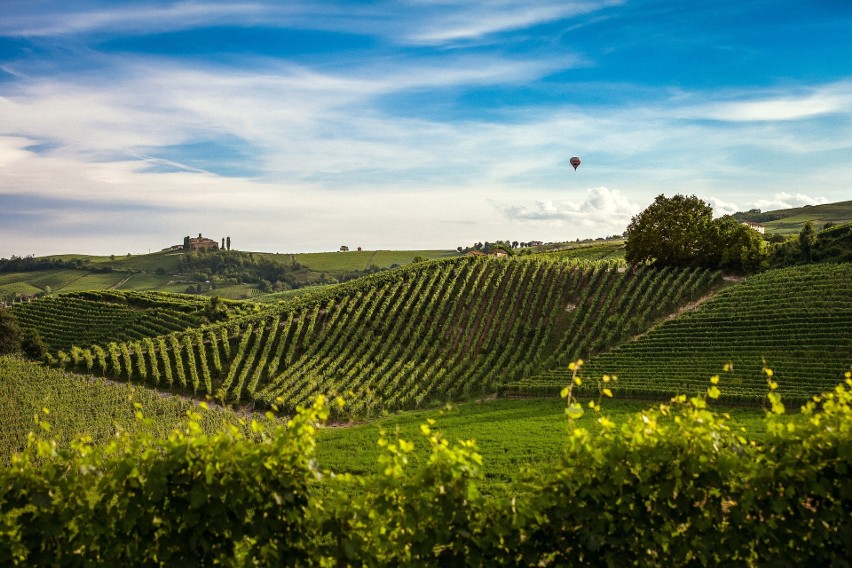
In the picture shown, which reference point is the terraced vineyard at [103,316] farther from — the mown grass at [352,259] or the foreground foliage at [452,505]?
the mown grass at [352,259]

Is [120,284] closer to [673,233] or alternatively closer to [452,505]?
[673,233]

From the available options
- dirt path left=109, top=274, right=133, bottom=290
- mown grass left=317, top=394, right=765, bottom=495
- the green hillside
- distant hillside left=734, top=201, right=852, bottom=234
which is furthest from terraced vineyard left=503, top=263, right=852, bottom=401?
dirt path left=109, top=274, right=133, bottom=290

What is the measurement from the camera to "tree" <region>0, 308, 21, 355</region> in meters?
53.9

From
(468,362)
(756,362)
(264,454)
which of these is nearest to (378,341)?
(468,362)

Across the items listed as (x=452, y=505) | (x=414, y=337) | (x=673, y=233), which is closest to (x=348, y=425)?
(x=414, y=337)

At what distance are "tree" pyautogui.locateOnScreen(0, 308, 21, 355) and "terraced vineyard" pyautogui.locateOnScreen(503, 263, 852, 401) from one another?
146ft

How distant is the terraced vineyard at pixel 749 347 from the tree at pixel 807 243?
810 cm

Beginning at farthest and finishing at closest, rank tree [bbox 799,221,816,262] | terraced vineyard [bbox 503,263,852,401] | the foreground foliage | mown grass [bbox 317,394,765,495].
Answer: tree [bbox 799,221,816,262]
terraced vineyard [bbox 503,263,852,401]
mown grass [bbox 317,394,765,495]
the foreground foliage

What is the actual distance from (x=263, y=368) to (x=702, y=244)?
4168cm

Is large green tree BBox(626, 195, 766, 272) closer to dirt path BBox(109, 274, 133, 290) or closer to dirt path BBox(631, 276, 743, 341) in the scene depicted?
dirt path BBox(631, 276, 743, 341)

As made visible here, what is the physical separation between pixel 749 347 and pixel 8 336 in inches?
2347

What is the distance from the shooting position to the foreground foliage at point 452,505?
7.52 meters

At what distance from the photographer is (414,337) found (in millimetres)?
50781

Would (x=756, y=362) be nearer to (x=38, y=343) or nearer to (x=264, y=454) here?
(x=264, y=454)
